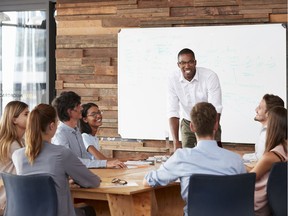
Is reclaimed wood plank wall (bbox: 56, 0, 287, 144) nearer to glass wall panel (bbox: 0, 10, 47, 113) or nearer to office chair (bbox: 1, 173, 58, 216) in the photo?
glass wall panel (bbox: 0, 10, 47, 113)

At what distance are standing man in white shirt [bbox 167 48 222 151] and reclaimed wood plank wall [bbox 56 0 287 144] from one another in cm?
123

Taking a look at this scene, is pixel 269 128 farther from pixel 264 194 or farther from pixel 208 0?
pixel 208 0

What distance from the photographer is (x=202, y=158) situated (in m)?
4.30

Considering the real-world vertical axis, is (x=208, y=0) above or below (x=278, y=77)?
above

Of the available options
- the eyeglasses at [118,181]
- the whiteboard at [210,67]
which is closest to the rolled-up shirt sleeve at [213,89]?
the whiteboard at [210,67]

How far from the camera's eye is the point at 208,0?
8.51 m

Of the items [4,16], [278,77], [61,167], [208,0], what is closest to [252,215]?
[61,167]

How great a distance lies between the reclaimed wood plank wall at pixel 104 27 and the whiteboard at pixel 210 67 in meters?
0.13

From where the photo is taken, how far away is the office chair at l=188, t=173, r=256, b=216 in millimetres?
4148

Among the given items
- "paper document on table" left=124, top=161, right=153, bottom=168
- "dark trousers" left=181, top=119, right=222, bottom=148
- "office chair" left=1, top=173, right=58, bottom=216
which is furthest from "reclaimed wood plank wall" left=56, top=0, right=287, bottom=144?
"office chair" left=1, top=173, right=58, bottom=216

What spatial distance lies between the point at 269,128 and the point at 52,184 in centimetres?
143

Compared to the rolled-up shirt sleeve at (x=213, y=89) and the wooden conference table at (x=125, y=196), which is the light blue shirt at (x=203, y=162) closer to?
the wooden conference table at (x=125, y=196)

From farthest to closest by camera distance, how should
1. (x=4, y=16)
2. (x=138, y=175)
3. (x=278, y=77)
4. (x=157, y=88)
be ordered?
(x=4, y=16), (x=157, y=88), (x=278, y=77), (x=138, y=175)

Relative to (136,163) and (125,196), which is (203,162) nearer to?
(125,196)
